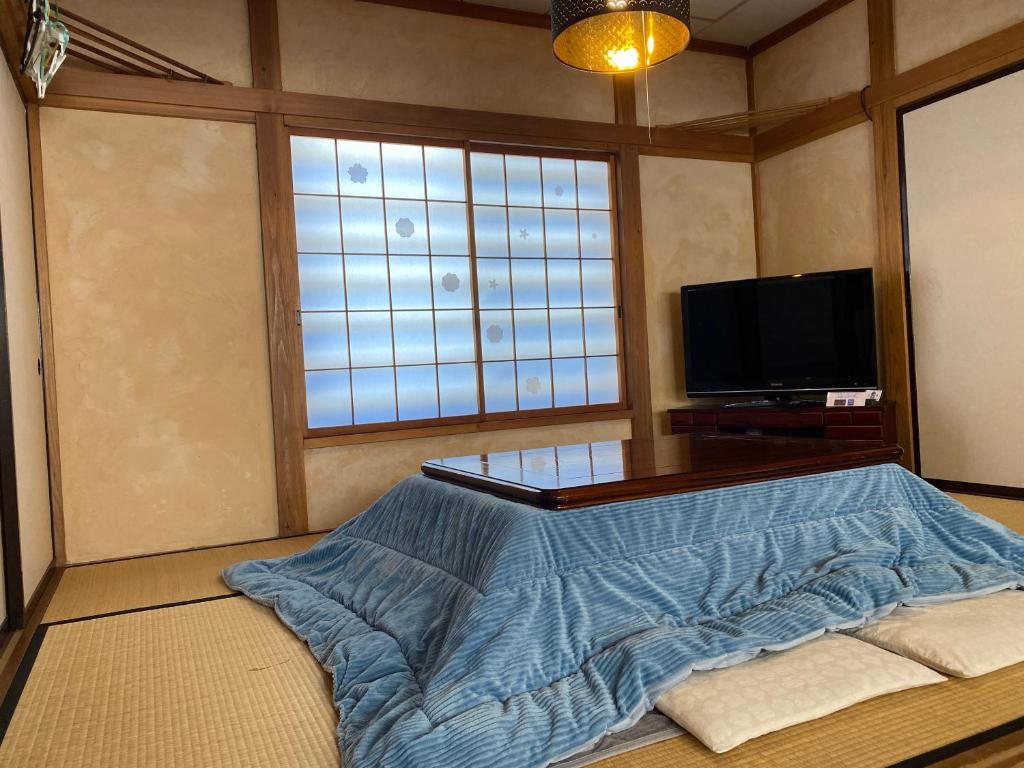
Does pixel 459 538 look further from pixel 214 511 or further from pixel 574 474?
pixel 214 511

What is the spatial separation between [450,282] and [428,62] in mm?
1279

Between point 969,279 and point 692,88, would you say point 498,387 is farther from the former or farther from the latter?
point 969,279

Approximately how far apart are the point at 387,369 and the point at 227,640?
2224 millimetres

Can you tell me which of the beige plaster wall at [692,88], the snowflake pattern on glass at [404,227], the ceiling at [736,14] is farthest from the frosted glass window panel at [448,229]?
A: the beige plaster wall at [692,88]

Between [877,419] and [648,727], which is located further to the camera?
[877,419]

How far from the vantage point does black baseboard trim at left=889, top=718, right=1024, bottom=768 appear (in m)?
1.45

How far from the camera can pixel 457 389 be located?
15.1 feet

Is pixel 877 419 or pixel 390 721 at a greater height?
pixel 877 419

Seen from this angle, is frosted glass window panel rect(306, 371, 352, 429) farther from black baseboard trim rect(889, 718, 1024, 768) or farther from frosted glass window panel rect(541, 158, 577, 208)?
black baseboard trim rect(889, 718, 1024, 768)

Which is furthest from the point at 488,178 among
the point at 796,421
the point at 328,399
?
the point at 796,421

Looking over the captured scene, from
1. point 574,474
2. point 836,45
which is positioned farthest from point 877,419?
point 574,474

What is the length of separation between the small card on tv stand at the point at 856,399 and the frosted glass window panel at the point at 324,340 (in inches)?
109

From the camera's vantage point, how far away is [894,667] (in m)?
1.79

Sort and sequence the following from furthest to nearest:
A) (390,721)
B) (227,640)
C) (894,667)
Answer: (227,640), (894,667), (390,721)
